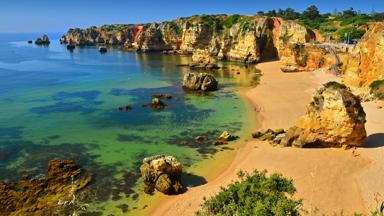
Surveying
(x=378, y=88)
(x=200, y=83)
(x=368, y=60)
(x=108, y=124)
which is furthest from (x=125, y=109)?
(x=368, y=60)

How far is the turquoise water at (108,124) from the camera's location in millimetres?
24508

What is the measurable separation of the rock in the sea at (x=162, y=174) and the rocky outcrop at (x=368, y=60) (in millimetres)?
30379

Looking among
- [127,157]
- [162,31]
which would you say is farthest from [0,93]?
[162,31]

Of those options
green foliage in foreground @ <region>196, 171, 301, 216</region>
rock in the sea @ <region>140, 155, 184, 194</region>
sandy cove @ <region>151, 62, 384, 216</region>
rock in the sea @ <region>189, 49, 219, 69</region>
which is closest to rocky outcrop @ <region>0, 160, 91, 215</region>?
rock in the sea @ <region>140, 155, 184, 194</region>

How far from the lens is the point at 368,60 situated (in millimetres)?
43125

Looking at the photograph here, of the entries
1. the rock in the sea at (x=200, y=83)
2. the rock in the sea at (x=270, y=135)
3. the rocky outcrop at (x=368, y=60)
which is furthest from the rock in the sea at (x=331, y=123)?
the rock in the sea at (x=200, y=83)

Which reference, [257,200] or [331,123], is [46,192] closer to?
[257,200]

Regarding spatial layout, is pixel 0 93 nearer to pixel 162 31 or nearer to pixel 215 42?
pixel 215 42

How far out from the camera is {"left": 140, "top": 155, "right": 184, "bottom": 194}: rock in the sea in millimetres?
21266

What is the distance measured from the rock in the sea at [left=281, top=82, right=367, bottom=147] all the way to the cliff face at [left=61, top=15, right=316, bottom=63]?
54.4m

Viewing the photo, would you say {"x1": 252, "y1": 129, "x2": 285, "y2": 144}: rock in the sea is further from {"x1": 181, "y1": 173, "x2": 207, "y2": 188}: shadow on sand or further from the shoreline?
{"x1": 181, "y1": 173, "x2": 207, "y2": 188}: shadow on sand

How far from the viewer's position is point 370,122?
31094 mm

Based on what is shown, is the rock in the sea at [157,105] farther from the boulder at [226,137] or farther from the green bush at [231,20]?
the green bush at [231,20]

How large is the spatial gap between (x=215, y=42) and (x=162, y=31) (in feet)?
95.3
